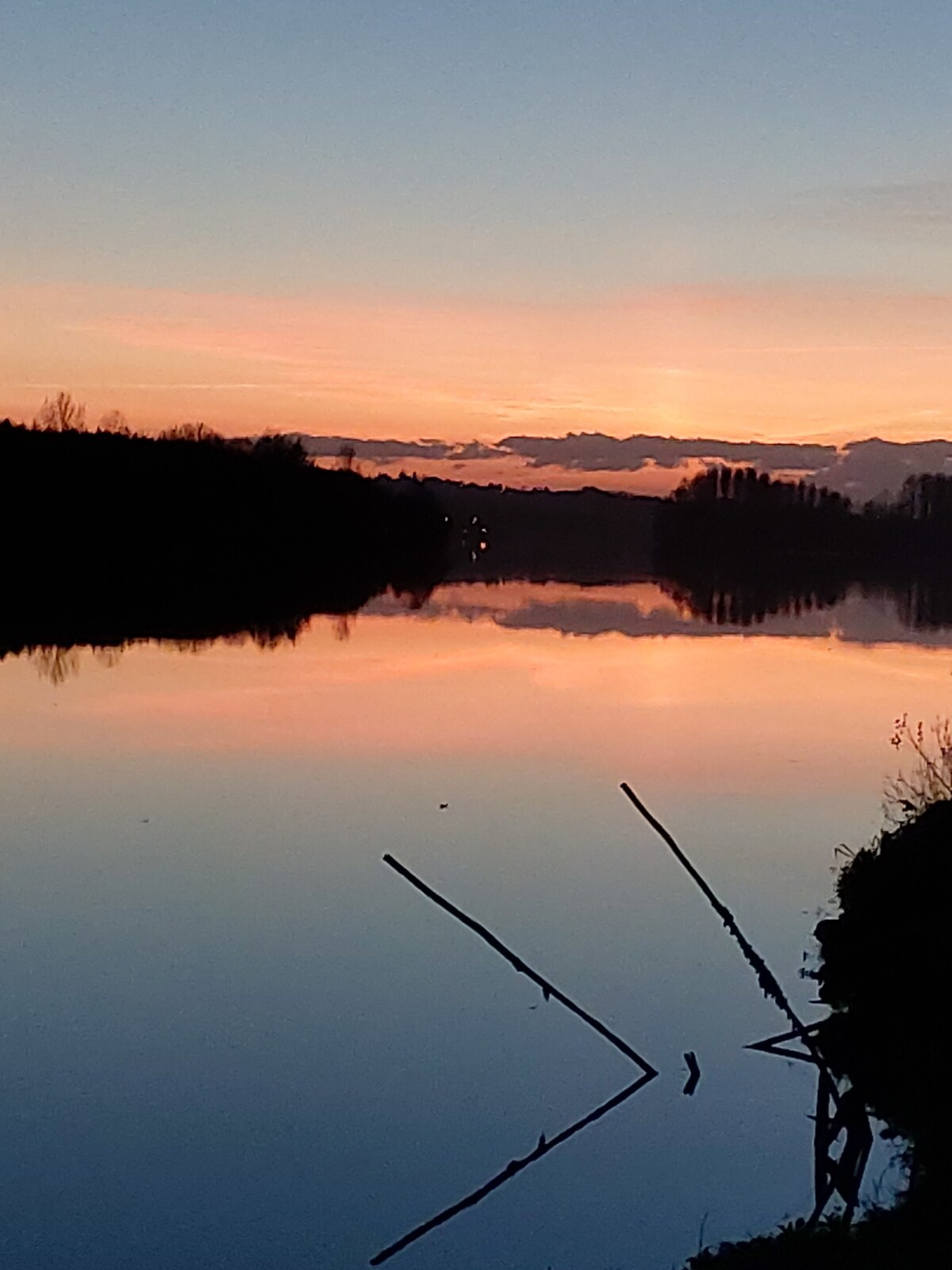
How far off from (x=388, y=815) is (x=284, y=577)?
208 feet

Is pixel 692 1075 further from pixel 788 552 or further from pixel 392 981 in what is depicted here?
pixel 788 552

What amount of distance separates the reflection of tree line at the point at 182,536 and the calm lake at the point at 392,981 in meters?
22.0

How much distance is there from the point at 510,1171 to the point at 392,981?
9.72 ft

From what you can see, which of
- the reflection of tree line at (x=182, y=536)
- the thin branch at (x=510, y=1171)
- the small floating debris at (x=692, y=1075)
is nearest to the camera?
the thin branch at (x=510, y=1171)

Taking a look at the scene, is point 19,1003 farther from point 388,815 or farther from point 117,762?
point 117,762

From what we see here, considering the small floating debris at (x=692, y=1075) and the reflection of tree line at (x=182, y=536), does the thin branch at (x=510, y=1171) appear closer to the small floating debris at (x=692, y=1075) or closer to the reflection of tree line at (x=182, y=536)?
the small floating debris at (x=692, y=1075)

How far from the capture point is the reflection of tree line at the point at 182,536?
5131 cm

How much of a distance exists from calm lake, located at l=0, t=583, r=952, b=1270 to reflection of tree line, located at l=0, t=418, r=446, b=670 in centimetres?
2203

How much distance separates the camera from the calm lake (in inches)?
310

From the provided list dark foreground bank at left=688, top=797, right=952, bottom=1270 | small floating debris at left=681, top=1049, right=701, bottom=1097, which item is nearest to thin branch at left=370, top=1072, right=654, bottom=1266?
small floating debris at left=681, top=1049, right=701, bottom=1097

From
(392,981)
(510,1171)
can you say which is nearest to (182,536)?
(392,981)

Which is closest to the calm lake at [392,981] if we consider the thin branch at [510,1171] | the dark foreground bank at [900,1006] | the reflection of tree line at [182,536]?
the thin branch at [510,1171]

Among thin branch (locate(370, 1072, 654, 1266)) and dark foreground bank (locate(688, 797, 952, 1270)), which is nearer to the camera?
dark foreground bank (locate(688, 797, 952, 1270))

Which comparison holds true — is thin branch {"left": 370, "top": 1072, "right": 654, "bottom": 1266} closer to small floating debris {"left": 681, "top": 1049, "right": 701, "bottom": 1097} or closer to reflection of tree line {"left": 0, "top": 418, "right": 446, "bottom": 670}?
small floating debris {"left": 681, "top": 1049, "right": 701, "bottom": 1097}
